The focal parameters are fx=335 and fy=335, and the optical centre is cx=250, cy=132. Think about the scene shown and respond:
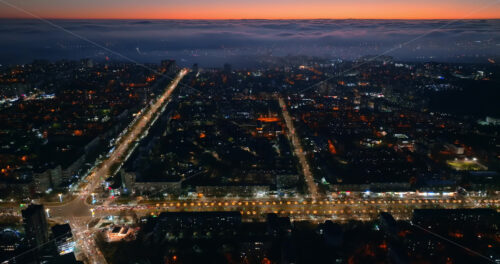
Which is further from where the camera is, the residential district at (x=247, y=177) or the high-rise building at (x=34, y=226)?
the residential district at (x=247, y=177)

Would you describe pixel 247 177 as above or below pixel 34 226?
below

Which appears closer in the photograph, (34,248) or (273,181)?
(34,248)

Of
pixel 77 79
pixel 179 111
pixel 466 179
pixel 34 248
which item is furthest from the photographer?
pixel 77 79

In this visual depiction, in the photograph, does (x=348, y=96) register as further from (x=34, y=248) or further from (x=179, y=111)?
(x=34, y=248)

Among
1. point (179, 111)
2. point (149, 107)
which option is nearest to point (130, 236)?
point (179, 111)

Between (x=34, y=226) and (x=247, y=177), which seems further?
(x=247, y=177)

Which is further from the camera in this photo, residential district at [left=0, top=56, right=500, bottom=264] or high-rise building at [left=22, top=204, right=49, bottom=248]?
residential district at [left=0, top=56, right=500, bottom=264]

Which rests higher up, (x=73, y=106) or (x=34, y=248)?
(x=73, y=106)

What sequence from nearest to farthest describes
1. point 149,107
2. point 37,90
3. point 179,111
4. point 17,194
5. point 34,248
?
point 34,248, point 17,194, point 179,111, point 149,107, point 37,90
